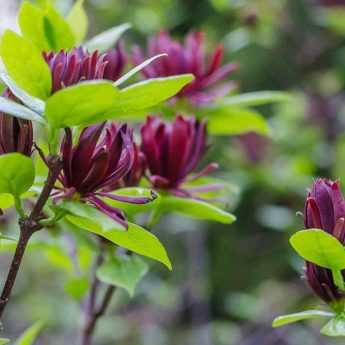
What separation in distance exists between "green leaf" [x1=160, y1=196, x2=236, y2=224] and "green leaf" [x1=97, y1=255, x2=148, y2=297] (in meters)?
0.08

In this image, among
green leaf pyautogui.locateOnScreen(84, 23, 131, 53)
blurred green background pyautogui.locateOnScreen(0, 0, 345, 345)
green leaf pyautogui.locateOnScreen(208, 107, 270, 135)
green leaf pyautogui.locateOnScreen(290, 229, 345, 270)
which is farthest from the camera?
blurred green background pyautogui.locateOnScreen(0, 0, 345, 345)

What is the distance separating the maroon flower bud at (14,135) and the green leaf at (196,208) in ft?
0.87

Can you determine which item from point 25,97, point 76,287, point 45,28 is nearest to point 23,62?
point 25,97

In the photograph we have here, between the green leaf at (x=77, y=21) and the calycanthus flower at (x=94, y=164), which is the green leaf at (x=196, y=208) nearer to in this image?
the calycanthus flower at (x=94, y=164)

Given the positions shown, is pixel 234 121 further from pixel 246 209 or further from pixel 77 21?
pixel 246 209

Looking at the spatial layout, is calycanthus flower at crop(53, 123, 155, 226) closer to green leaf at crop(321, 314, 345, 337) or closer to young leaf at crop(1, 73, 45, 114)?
young leaf at crop(1, 73, 45, 114)

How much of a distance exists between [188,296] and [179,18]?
904mm

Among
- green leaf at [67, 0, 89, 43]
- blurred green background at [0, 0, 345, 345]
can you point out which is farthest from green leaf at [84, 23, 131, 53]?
blurred green background at [0, 0, 345, 345]

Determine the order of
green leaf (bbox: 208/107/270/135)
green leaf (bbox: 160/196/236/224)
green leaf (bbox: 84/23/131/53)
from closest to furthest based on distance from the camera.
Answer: green leaf (bbox: 160/196/236/224) < green leaf (bbox: 84/23/131/53) < green leaf (bbox: 208/107/270/135)

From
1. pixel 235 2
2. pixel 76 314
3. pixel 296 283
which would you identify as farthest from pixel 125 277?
pixel 296 283

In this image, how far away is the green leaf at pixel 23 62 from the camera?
2.01 feet

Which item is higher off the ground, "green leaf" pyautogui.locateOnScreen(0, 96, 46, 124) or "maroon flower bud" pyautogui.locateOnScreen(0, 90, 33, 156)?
"green leaf" pyautogui.locateOnScreen(0, 96, 46, 124)

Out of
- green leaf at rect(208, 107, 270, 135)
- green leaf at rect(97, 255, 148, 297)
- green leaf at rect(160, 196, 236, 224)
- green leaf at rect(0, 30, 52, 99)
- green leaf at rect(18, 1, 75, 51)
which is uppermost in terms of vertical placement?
green leaf at rect(0, 30, 52, 99)

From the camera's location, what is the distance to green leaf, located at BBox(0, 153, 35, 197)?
604 mm
